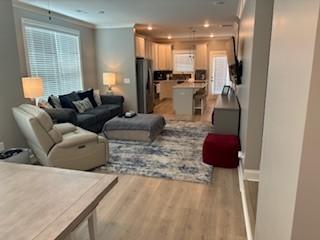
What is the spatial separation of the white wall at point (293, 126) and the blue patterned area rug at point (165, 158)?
2149 mm

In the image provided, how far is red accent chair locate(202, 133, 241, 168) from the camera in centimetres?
354

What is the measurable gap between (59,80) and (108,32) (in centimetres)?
220

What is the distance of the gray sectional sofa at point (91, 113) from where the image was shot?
176 inches

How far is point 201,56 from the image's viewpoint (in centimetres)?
1060

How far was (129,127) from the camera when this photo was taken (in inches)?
189

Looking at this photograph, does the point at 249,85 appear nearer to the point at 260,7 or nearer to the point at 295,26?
the point at 260,7

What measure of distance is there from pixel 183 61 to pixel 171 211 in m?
9.30

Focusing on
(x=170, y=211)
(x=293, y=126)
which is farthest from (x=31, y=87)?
(x=293, y=126)

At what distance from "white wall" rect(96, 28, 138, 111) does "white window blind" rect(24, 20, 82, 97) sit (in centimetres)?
88

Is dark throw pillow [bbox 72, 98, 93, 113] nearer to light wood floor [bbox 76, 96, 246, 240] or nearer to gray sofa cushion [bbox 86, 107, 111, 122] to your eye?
gray sofa cushion [bbox 86, 107, 111, 122]

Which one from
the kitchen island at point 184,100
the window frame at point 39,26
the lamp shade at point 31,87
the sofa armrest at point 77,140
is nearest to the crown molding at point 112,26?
the window frame at point 39,26

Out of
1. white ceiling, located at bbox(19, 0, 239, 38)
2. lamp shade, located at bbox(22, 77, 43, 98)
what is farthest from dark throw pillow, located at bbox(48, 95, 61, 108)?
white ceiling, located at bbox(19, 0, 239, 38)

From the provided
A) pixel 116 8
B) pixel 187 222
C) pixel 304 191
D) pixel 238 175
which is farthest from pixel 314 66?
pixel 116 8

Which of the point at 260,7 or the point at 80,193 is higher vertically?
the point at 260,7
